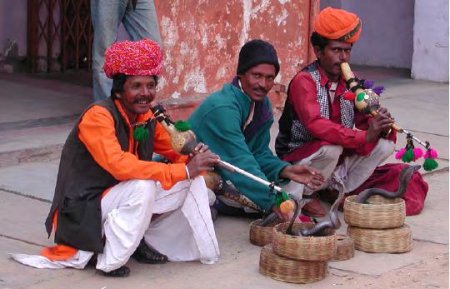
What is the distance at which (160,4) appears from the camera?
830cm

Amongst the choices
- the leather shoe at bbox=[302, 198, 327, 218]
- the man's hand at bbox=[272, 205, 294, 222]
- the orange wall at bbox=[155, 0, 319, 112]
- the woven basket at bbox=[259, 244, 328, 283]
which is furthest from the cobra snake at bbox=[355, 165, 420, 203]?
the orange wall at bbox=[155, 0, 319, 112]

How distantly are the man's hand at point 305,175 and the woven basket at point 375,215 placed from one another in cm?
22

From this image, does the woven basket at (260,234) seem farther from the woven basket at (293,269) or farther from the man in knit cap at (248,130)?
the woven basket at (293,269)

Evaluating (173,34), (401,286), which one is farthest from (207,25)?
(401,286)

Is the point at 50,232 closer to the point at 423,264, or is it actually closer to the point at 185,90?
the point at 423,264

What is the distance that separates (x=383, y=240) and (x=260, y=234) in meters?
0.63

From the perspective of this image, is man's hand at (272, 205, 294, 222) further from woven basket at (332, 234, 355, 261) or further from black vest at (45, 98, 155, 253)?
black vest at (45, 98, 155, 253)

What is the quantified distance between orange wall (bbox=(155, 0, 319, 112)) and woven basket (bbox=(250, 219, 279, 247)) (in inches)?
110

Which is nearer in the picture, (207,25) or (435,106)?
(207,25)

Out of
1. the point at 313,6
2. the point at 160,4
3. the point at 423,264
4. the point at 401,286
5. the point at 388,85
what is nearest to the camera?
the point at 401,286

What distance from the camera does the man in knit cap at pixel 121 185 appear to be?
203 inches

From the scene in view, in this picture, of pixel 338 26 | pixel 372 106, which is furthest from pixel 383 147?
pixel 338 26

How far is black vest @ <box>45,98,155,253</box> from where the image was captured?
522 cm

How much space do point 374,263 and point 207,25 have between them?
3.60 metres
